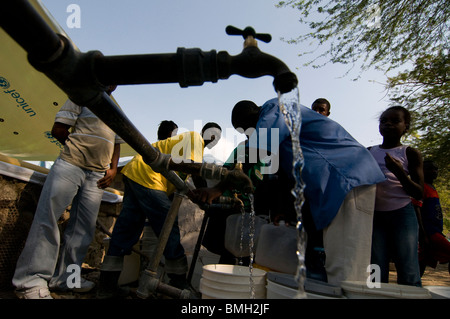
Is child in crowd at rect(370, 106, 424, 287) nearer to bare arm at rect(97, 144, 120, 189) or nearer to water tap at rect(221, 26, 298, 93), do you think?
water tap at rect(221, 26, 298, 93)

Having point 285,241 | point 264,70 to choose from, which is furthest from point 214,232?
point 264,70

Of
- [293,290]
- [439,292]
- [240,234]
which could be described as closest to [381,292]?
[293,290]

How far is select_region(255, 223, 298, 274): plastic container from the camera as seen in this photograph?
193 cm

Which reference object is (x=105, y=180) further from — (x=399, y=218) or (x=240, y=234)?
(x=399, y=218)

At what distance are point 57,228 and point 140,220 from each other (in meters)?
0.74

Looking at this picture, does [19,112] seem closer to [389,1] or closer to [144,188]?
[144,188]

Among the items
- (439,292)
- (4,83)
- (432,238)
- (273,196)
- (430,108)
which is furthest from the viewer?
(430,108)

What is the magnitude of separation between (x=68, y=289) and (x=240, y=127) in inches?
88.1

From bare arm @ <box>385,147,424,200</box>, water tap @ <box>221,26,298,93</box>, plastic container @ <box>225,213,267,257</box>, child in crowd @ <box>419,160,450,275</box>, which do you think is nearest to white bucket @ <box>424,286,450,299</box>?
bare arm @ <box>385,147,424,200</box>

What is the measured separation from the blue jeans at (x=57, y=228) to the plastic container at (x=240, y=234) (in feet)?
4.63

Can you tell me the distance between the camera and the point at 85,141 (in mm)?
2664

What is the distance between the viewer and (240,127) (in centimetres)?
269

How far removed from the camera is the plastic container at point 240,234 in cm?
227
